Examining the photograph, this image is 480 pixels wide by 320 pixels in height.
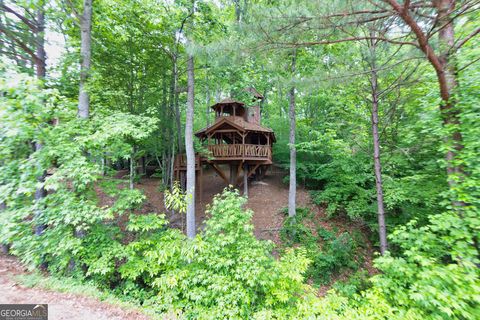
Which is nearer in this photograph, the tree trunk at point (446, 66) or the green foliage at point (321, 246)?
the tree trunk at point (446, 66)

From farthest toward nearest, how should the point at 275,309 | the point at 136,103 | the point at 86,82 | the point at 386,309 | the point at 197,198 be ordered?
the point at 197,198 < the point at 136,103 < the point at 86,82 < the point at 275,309 < the point at 386,309

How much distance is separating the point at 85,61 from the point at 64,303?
18.9 feet

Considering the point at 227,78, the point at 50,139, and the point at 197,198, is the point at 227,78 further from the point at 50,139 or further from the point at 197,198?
the point at 197,198

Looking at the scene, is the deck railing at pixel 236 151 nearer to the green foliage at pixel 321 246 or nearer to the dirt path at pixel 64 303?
the green foliage at pixel 321 246

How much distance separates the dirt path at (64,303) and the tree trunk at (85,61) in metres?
3.85

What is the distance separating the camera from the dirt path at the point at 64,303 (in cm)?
331

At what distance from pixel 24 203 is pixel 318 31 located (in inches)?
276

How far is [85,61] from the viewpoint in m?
5.70

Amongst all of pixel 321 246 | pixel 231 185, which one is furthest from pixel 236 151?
pixel 231 185

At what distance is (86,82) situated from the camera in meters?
5.62

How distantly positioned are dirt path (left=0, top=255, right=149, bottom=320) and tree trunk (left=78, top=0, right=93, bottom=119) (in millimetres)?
3846

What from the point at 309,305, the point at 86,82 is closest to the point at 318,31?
the point at 309,305

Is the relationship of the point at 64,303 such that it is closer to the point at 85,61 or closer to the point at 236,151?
the point at 85,61

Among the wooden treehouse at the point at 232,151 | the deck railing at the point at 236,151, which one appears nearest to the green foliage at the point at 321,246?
the wooden treehouse at the point at 232,151
